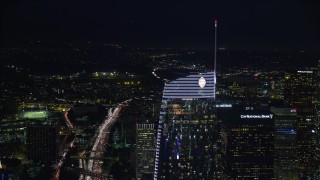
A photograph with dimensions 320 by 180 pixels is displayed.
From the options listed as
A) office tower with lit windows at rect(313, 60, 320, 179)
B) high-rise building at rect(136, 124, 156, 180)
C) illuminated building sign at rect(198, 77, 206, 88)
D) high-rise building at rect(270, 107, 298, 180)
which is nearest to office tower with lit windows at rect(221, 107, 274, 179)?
high-rise building at rect(270, 107, 298, 180)

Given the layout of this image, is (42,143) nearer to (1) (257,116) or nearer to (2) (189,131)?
(2) (189,131)

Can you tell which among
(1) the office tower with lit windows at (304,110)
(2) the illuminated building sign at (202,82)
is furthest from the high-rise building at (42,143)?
(1) the office tower with lit windows at (304,110)

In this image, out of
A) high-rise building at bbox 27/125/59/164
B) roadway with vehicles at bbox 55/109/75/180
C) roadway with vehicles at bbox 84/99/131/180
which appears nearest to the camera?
roadway with vehicles at bbox 55/109/75/180

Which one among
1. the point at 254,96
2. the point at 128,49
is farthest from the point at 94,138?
the point at 254,96

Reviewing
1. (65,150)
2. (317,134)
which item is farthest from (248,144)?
Answer: (65,150)

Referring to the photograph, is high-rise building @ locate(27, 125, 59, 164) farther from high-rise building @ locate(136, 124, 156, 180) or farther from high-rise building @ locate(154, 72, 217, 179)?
high-rise building @ locate(154, 72, 217, 179)

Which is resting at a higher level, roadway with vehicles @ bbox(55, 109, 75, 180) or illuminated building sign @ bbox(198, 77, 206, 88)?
illuminated building sign @ bbox(198, 77, 206, 88)

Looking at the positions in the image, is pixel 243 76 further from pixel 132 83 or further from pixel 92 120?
pixel 92 120
